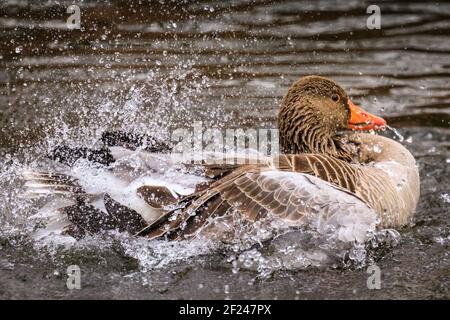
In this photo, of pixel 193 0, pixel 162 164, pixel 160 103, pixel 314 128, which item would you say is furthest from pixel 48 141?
pixel 193 0

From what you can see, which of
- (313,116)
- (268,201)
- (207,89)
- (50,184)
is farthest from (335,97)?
(207,89)

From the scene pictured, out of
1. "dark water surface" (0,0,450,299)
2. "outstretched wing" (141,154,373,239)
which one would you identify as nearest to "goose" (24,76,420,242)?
"outstretched wing" (141,154,373,239)

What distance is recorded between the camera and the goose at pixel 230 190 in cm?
551

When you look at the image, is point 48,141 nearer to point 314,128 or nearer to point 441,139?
point 314,128

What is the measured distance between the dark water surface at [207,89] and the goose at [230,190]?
10.4 inches

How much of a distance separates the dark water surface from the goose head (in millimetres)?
938

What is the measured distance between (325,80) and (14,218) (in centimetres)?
265

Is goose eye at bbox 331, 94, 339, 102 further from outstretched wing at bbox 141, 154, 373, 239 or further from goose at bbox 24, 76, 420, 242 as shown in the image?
outstretched wing at bbox 141, 154, 373, 239

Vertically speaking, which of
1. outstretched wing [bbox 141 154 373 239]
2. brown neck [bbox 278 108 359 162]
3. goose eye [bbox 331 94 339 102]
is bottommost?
outstretched wing [bbox 141 154 373 239]

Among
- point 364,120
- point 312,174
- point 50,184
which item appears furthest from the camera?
point 364,120

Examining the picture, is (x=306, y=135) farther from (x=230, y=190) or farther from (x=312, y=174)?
(x=230, y=190)

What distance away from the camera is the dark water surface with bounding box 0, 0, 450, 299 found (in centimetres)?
545

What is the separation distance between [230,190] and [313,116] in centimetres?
119

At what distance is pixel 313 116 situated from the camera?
6.40 metres
